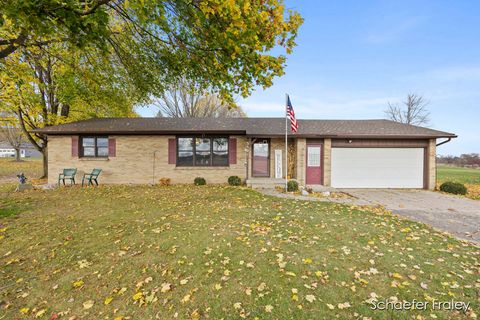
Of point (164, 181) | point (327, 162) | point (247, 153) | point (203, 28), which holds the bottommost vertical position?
point (164, 181)

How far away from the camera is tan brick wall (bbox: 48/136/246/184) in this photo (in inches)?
479

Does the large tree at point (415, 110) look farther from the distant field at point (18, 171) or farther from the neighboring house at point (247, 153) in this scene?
the distant field at point (18, 171)

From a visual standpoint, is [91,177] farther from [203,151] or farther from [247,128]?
[247,128]

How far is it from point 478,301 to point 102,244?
6243mm

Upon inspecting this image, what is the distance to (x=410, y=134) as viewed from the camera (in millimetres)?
11484

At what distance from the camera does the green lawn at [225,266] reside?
2.65 m

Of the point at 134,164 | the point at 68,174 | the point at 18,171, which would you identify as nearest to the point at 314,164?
the point at 134,164

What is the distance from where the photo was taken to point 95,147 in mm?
12367

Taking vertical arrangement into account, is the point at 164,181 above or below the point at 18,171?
above

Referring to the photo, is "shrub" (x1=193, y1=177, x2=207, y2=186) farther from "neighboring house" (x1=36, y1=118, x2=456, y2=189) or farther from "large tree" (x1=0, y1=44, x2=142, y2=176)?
"large tree" (x1=0, y1=44, x2=142, y2=176)

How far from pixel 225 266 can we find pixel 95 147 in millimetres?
12432

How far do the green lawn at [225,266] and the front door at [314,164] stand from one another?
5.57 metres

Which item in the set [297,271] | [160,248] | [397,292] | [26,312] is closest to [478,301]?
[397,292]

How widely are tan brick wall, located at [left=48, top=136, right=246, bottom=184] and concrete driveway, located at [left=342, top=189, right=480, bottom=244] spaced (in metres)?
7.45
